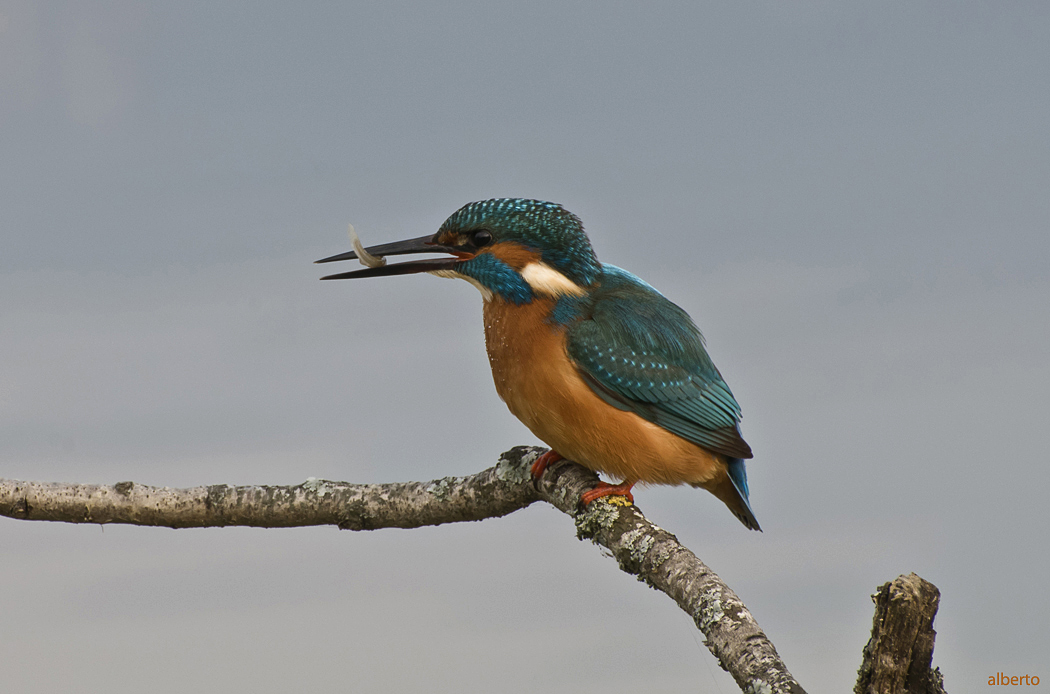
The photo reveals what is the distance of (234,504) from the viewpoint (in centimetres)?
463

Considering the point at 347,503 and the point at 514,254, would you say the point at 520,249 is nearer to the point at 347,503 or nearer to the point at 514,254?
the point at 514,254

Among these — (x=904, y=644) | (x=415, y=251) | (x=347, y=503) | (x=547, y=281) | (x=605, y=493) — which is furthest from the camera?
(x=415, y=251)

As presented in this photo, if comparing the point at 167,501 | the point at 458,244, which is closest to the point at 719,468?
the point at 458,244

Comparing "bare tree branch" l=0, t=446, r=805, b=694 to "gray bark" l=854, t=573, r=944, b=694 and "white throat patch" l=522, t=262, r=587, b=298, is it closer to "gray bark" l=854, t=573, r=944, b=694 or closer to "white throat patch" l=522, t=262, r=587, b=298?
"white throat patch" l=522, t=262, r=587, b=298

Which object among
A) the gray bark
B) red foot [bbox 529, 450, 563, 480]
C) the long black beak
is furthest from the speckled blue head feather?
the gray bark

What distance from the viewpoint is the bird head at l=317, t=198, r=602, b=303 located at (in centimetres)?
478

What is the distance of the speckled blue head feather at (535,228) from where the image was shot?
15.8 ft

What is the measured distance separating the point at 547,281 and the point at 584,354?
0.48 m

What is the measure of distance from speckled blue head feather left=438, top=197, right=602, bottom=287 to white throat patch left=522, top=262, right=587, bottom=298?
30mm

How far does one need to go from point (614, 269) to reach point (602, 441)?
1134mm

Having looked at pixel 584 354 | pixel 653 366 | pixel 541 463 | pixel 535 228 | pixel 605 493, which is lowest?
pixel 605 493

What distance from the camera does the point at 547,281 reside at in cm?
479

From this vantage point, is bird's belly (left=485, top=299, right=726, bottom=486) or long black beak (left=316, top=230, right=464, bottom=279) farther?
long black beak (left=316, top=230, right=464, bottom=279)

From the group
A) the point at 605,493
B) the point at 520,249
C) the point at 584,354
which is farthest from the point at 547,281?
the point at 605,493
